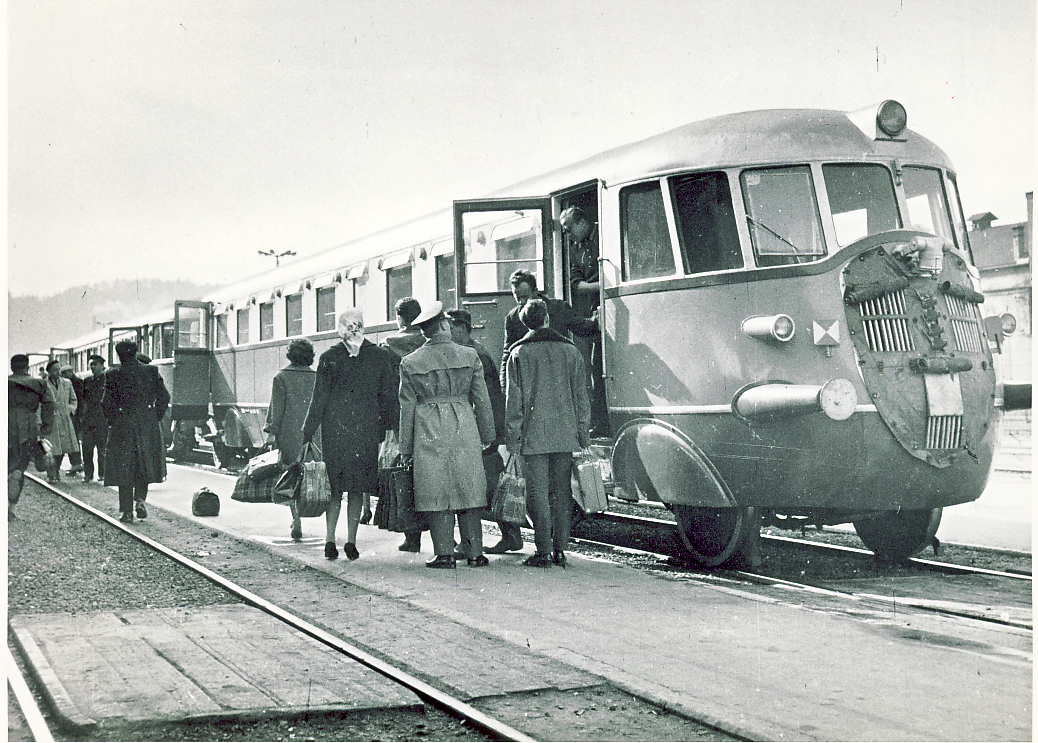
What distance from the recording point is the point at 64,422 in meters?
10.4

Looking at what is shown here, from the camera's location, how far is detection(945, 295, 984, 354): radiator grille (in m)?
6.64

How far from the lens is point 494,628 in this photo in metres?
→ 5.42

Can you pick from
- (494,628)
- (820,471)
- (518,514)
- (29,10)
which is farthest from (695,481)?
(29,10)

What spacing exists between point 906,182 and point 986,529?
146 inches

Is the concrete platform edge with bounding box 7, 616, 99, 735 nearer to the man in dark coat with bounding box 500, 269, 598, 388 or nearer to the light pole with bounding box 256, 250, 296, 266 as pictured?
the light pole with bounding box 256, 250, 296, 266

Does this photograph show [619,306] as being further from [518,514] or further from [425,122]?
[425,122]

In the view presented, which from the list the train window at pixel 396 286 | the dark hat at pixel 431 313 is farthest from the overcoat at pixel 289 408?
the train window at pixel 396 286

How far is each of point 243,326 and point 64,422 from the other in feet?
11.1

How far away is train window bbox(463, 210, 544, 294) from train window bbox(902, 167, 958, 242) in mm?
2676

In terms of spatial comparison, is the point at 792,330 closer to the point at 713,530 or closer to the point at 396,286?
the point at 713,530

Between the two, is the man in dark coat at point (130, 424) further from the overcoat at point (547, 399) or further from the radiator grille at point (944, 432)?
the radiator grille at point (944, 432)

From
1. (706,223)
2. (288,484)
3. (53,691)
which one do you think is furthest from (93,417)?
(53,691)

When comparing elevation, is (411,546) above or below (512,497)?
below

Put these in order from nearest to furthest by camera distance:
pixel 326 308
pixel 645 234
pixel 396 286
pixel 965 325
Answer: pixel 965 325
pixel 645 234
pixel 396 286
pixel 326 308
